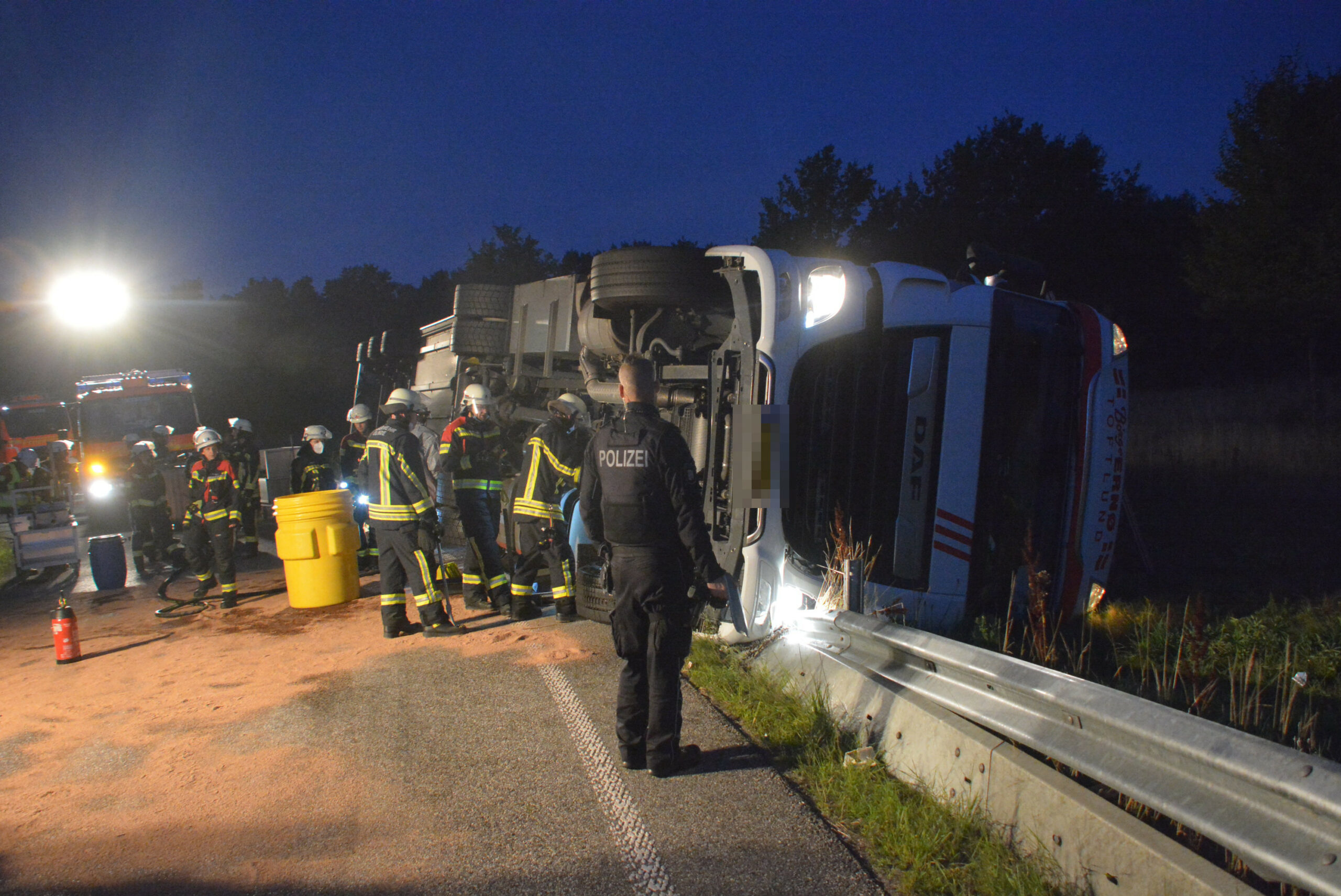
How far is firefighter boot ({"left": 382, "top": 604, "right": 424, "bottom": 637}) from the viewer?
20.7 feet

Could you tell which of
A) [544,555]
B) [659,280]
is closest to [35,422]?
[544,555]

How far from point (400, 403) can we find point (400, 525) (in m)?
1.35

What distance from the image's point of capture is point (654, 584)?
3.70 meters

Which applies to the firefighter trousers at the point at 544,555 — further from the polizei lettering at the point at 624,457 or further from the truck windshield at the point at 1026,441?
the truck windshield at the point at 1026,441

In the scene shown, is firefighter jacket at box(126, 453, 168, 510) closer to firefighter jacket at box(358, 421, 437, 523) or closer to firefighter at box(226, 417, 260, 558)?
firefighter at box(226, 417, 260, 558)

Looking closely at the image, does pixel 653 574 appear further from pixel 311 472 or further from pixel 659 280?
pixel 311 472

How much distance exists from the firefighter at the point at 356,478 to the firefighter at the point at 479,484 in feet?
8.16

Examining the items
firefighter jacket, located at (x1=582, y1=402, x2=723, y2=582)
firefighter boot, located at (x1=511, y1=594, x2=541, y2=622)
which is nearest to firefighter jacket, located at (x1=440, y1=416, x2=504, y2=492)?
firefighter boot, located at (x1=511, y1=594, x2=541, y2=622)

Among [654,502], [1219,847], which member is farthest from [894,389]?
[1219,847]

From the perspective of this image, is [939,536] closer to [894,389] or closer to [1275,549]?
[894,389]

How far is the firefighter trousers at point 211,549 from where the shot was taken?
7.99 metres

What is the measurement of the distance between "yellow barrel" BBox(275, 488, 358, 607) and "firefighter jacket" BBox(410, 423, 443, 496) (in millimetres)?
766

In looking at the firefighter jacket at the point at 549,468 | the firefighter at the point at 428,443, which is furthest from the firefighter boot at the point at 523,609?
the firefighter at the point at 428,443

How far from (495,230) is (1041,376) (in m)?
40.6
